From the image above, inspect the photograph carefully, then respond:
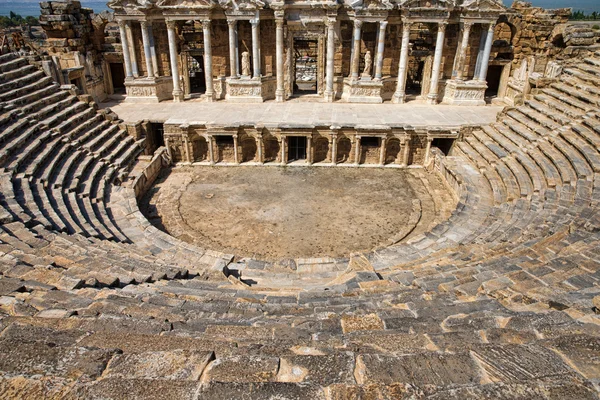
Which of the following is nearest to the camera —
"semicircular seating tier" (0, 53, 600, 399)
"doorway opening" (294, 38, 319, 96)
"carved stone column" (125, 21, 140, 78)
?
"semicircular seating tier" (0, 53, 600, 399)

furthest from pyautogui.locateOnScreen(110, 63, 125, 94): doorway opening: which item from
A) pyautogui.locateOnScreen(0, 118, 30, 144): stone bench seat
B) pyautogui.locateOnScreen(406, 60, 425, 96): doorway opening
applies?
pyautogui.locateOnScreen(406, 60, 425, 96): doorway opening

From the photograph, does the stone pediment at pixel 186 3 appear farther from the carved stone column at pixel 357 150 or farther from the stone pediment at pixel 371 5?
the carved stone column at pixel 357 150

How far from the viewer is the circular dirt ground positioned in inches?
Answer: 498

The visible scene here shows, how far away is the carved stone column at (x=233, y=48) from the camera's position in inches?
829

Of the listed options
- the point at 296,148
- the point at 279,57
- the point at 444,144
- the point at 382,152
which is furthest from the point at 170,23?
the point at 444,144

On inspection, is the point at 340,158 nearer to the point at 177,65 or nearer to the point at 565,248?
the point at 177,65

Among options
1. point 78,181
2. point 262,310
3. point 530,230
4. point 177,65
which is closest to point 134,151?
point 78,181

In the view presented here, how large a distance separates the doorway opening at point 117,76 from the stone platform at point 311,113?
4.06 m

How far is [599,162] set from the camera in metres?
11.7

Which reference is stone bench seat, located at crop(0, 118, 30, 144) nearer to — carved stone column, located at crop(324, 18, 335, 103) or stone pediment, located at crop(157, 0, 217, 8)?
stone pediment, located at crop(157, 0, 217, 8)

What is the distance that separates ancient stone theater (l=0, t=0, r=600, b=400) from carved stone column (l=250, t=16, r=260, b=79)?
0.11 metres

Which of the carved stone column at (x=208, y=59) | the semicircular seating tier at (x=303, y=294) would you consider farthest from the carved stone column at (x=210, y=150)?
the carved stone column at (x=208, y=59)

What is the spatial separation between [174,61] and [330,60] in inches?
325

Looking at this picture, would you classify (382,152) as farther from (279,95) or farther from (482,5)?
(482,5)
